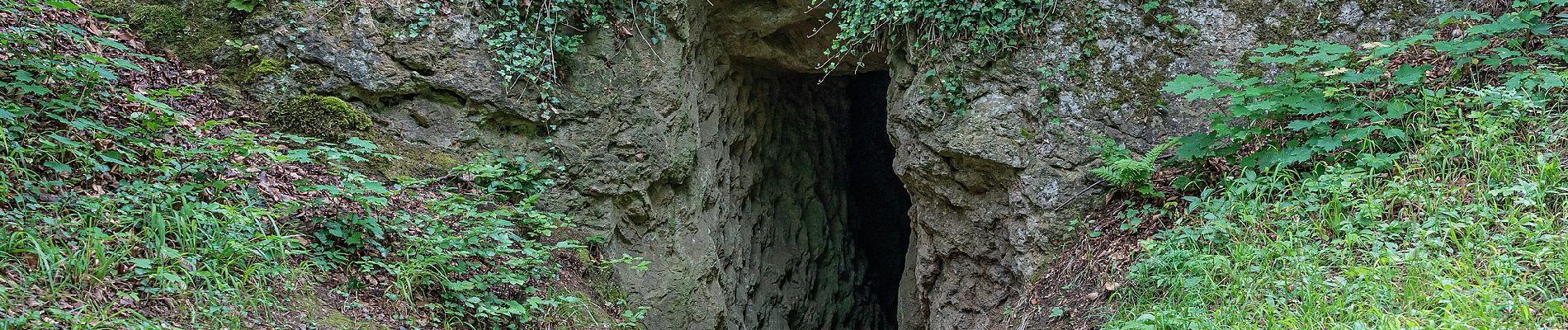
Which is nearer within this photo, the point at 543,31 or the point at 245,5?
the point at 245,5

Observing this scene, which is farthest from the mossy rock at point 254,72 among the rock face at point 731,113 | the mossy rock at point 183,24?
the mossy rock at point 183,24

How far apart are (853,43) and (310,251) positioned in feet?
12.5

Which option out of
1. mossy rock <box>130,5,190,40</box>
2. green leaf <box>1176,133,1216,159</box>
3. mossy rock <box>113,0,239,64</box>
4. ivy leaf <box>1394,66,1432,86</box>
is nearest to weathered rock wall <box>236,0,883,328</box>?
mossy rock <box>113,0,239,64</box>

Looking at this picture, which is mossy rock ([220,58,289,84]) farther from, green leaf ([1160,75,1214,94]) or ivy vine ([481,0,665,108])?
green leaf ([1160,75,1214,94])

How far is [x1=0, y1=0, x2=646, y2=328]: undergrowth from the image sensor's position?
130 inches

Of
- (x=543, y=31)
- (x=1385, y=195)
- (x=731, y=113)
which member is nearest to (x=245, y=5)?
(x=543, y=31)

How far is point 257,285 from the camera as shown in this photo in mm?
3656

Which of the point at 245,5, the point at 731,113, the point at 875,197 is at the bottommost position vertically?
the point at 875,197

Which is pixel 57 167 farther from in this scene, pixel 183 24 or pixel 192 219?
pixel 183 24

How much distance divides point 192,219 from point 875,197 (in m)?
7.93

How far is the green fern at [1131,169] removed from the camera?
192 inches

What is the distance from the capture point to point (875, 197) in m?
10.8

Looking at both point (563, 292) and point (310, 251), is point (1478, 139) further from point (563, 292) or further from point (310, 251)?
point (310, 251)

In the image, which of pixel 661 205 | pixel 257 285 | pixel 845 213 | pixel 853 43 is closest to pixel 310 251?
pixel 257 285
